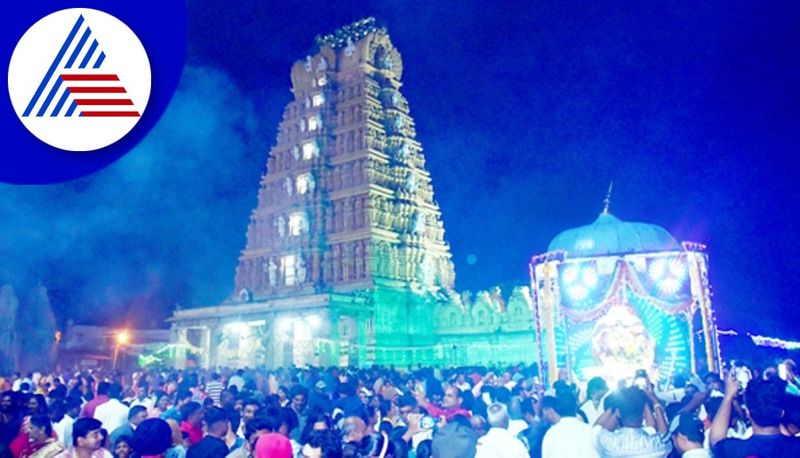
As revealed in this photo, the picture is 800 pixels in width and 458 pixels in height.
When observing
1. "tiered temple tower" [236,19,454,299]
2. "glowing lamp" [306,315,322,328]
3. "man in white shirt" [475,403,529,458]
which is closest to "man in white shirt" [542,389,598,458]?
"man in white shirt" [475,403,529,458]

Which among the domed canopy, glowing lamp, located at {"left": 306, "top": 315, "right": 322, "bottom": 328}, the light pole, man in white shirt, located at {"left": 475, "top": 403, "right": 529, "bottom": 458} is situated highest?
the domed canopy

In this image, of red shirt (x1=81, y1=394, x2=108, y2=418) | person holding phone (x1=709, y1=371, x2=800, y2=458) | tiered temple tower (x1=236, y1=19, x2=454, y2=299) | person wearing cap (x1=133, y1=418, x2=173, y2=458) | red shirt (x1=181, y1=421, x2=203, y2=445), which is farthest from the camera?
tiered temple tower (x1=236, y1=19, x2=454, y2=299)

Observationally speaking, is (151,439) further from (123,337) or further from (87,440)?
(123,337)

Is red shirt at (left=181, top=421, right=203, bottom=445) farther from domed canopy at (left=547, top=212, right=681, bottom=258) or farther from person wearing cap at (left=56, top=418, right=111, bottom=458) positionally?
domed canopy at (left=547, top=212, right=681, bottom=258)

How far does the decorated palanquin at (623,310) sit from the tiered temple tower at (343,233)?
16437mm

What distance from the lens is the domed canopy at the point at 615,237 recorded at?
24.4m

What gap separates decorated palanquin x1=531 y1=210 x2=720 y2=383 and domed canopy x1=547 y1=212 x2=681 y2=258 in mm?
2167

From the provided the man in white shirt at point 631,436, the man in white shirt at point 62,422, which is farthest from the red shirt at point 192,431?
the man in white shirt at point 631,436

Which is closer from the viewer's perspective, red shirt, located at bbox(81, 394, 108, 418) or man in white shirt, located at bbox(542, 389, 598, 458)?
man in white shirt, located at bbox(542, 389, 598, 458)

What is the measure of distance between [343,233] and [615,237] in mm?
20492

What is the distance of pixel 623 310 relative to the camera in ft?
73.4

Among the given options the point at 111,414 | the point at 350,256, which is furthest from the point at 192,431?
the point at 350,256

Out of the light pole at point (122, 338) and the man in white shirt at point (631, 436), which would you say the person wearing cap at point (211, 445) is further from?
the light pole at point (122, 338)

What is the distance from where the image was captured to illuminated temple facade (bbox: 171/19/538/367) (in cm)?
3734
